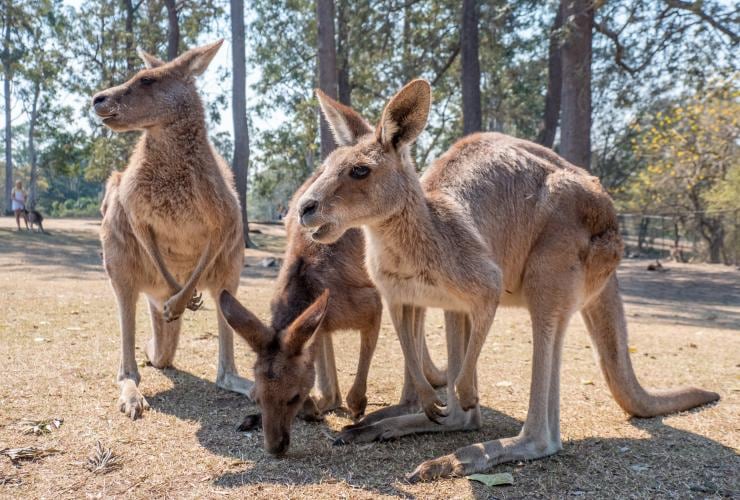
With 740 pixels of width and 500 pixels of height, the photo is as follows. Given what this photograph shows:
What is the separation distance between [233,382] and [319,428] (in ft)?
2.72

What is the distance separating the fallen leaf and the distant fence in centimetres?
1542

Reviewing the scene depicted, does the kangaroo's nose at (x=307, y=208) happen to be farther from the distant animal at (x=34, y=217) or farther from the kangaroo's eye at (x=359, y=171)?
the distant animal at (x=34, y=217)

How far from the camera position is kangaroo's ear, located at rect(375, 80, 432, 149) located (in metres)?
2.67

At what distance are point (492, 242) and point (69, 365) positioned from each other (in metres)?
2.97

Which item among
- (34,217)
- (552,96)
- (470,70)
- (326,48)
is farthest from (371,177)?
(34,217)

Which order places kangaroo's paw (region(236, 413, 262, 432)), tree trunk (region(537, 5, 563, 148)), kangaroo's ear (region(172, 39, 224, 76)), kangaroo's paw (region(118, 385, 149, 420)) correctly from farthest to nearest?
1. tree trunk (region(537, 5, 563, 148))
2. kangaroo's ear (region(172, 39, 224, 76))
3. kangaroo's paw (region(118, 385, 149, 420))
4. kangaroo's paw (region(236, 413, 262, 432))

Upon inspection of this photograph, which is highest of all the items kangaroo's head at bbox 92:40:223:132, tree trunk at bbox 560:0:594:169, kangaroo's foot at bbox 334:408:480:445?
tree trunk at bbox 560:0:594:169

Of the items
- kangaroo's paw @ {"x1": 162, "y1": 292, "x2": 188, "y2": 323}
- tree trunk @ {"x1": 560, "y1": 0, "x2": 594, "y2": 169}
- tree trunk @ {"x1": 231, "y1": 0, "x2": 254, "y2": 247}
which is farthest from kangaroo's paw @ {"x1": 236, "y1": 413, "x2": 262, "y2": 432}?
tree trunk @ {"x1": 231, "y1": 0, "x2": 254, "y2": 247}

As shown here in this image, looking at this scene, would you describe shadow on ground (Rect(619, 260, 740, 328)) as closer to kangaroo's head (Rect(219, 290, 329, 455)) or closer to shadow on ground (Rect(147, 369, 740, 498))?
shadow on ground (Rect(147, 369, 740, 498))

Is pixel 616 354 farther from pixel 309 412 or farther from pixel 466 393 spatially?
pixel 309 412

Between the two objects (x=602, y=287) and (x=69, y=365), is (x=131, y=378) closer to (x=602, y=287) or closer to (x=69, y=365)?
(x=69, y=365)

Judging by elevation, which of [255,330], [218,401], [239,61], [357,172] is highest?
[239,61]

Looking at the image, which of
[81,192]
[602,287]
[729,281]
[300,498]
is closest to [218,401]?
[300,498]

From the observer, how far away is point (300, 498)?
93.7 inches
